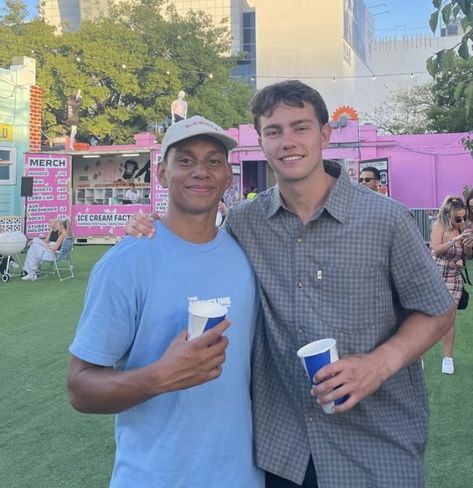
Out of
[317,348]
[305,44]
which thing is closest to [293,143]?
[317,348]

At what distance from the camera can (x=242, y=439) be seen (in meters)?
1.68

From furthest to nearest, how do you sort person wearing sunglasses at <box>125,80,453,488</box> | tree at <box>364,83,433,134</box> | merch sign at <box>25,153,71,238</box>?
tree at <box>364,83,433,134</box>
merch sign at <box>25,153,71,238</box>
person wearing sunglasses at <box>125,80,453,488</box>

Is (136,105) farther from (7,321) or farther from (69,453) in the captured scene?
(69,453)

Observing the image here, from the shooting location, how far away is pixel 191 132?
5.78 ft

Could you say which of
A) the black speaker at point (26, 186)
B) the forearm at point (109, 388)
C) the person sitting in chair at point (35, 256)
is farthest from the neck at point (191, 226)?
the black speaker at point (26, 186)

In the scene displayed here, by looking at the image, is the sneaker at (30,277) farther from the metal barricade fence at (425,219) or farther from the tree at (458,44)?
the tree at (458,44)

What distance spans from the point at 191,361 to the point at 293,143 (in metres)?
0.81

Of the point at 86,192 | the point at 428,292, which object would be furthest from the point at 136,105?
the point at 428,292

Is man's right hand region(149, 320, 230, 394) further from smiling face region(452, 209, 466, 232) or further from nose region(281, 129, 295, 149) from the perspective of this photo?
smiling face region(452, 209, 466, 232)

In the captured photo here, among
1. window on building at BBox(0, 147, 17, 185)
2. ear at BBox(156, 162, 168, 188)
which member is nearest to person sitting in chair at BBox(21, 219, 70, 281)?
window on building at BBox(0, 147, 17, 185)

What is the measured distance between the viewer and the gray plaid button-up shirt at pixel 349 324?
1.69 meters

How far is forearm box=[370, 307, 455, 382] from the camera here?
1.60m

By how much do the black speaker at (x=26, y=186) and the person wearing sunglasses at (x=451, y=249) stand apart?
12644mm

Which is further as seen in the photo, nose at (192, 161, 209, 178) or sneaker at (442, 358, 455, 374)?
sneaker at (442, 358, 455, 374)
